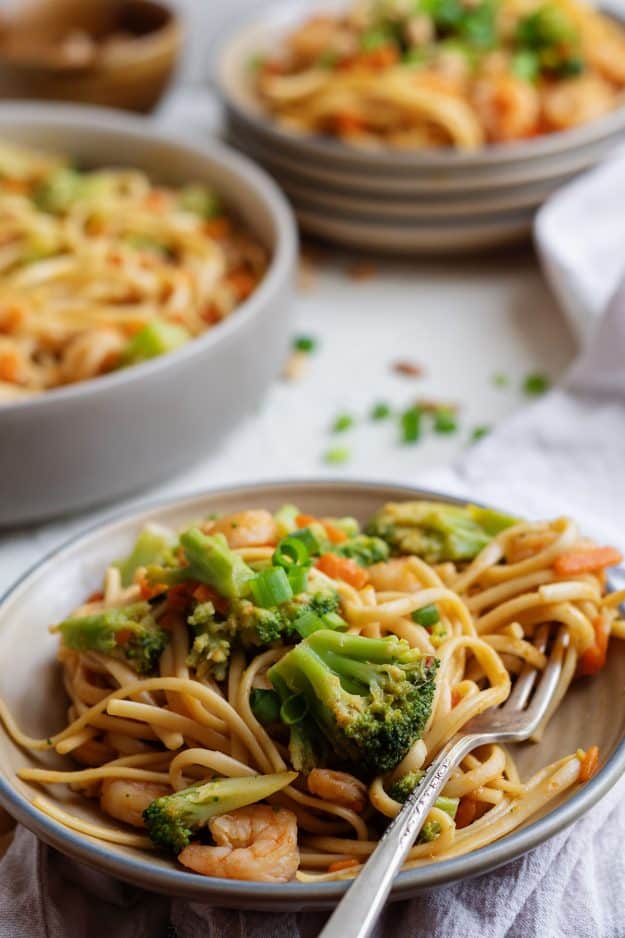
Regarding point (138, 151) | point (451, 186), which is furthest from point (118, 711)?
point (138, 151)

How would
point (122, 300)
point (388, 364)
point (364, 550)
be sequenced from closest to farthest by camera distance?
point (364, 550), point (122, 300), point (388, 364)

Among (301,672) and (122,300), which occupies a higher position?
(301,672)

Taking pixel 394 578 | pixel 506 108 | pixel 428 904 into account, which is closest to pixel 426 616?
pixel 394 578

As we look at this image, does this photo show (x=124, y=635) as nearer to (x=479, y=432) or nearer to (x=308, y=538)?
(x=308, y=538)

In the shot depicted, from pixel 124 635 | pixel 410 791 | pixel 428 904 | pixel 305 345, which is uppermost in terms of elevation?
pixel 410 791

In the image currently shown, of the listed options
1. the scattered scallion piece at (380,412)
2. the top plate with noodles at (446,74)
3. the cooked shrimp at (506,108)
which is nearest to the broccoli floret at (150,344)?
the scattered scallion piece at (380,412)

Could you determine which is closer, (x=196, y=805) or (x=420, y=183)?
(x=196, y=805)

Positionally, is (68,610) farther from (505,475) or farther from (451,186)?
(451,186)
